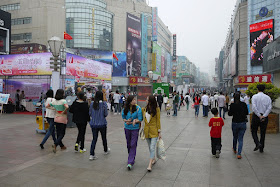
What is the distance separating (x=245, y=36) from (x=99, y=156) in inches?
2109

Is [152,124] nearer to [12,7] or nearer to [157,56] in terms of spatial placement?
[12,7]

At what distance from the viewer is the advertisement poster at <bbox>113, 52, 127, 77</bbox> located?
61.1 metres

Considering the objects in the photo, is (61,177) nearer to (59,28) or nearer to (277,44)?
(277,44)

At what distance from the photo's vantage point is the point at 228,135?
29.7 ft

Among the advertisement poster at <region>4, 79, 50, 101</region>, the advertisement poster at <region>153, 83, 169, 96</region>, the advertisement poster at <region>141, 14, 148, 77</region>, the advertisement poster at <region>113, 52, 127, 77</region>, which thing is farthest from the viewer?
the advertisement poster at <region>141, 14, 148, 77</region>

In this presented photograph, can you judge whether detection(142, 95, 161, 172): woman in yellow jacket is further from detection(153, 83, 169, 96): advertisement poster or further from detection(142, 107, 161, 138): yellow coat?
detection(153, 83, 169, 96): advertisement poster

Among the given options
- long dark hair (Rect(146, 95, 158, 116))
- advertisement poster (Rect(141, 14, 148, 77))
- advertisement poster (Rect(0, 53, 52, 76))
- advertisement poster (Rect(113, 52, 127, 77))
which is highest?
advertisement poster (Rect(141, 14, 148, 77))

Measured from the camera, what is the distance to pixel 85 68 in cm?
1867

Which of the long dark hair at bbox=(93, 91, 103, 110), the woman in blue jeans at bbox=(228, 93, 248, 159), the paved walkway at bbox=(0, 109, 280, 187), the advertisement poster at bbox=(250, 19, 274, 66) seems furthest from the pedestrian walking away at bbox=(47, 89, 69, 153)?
the advertisement poster at bbox=(250, 19, 274, 66)

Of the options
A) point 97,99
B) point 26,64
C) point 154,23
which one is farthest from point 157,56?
point 97,99

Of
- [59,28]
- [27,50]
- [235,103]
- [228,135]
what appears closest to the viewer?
[235,103]

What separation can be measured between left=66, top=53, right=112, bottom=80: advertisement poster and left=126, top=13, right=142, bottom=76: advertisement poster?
41.9 meters

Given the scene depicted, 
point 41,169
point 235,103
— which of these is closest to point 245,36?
point 235,103

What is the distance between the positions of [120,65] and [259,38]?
33.0m
